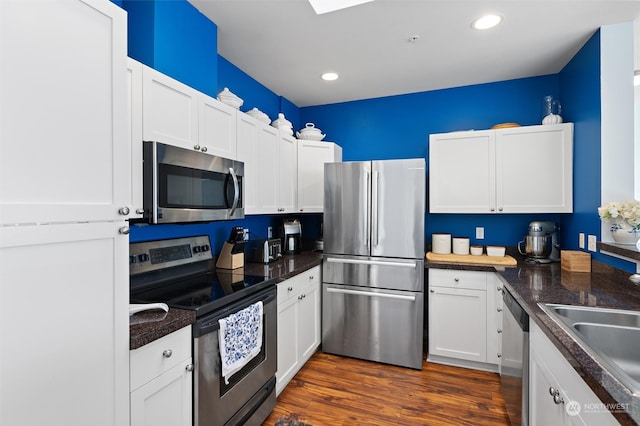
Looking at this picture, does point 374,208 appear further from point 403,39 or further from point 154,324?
point 154,324

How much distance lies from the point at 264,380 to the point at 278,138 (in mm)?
2019

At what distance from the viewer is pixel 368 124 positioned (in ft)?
12.2

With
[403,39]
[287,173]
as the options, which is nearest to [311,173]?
[287,173]

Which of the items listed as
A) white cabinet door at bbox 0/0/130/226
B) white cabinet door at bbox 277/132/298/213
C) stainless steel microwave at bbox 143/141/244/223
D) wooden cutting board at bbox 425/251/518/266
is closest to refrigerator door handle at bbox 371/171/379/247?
wooden cutting board at bbox 425/251/518/266

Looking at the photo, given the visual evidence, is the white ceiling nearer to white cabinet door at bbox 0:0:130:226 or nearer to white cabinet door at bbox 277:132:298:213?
white cabinet door at bbox 277:132:298:213

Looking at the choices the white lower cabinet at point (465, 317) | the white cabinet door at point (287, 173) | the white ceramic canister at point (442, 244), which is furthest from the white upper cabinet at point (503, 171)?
the white cabinet door at point (287, 173)

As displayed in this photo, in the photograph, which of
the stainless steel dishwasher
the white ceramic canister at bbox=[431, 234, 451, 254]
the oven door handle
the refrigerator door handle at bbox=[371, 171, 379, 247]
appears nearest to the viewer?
the oven door handle

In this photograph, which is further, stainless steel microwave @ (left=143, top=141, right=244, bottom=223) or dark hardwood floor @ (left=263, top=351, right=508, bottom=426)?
dark hardwood floor @ (left=263, top=351, right=508, bottom=426)

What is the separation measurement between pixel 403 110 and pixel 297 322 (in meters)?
2.57

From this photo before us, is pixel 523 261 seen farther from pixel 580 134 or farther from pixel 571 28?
pixel 571 28

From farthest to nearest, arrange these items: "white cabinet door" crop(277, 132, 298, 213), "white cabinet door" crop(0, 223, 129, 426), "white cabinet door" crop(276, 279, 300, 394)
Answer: "white cabinet door" crop(277, 132, 298, 213) → "white cabinet door" crop(276, 279, 300, 394) → "white cabinet door" crop(0, 223, 129, 426)

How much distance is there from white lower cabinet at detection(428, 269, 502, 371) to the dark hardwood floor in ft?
0.49

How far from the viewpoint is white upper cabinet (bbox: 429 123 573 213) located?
2.70m

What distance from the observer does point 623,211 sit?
77.5 inches
